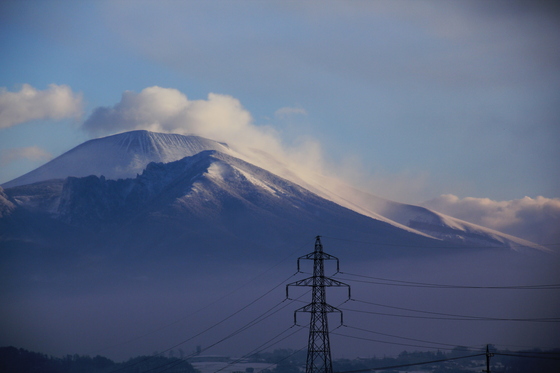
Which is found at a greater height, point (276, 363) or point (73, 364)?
point (276, 363)

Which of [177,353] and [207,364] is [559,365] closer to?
[207,364]

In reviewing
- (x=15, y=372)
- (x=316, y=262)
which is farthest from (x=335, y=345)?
(x=316, y=262)

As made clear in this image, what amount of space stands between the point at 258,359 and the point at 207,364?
10091mm

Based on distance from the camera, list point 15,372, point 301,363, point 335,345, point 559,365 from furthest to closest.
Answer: point 335,345 < point 301,363 < point 559,365 < point 15,372

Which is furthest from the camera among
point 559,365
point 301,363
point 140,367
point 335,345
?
point 335,345

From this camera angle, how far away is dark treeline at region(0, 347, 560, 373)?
11744 cm

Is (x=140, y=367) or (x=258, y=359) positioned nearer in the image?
(x=140, y=367)

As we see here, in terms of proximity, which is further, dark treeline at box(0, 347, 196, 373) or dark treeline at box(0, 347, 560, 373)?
dark treeline at box(0, 347, 560, 373)

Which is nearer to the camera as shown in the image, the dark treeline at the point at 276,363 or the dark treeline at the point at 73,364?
the dark treeline at the point at 73,364

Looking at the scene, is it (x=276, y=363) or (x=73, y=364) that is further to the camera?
(x=276, y=363)

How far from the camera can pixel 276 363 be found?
14562 cm

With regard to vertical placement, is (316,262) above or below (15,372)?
above

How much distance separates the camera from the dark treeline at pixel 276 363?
4624 inches

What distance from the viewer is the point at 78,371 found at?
420 ft
